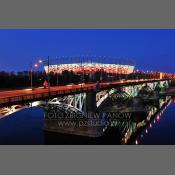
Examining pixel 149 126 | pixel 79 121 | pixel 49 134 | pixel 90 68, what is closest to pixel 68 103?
pixel 79 121

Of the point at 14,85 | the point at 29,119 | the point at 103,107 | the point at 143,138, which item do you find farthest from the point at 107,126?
the point at 14,85

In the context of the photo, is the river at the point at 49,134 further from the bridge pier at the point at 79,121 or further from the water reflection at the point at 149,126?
the bridge pier at the point at 79,121

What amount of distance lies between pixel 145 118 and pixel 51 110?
38.1ft

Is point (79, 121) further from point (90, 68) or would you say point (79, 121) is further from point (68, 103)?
point (90, 68)

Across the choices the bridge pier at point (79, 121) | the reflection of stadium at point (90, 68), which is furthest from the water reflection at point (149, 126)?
the reflection of stadium at point (90, 68)

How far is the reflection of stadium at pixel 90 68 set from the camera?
93.8 ft

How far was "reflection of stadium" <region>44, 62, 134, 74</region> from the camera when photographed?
28.6 metres

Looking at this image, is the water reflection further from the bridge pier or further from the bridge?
the bridge pier

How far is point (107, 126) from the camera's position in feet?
71.0

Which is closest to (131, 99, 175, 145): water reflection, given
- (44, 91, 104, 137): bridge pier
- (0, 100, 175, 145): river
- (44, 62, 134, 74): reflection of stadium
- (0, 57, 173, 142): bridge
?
(0, 100, 175, 145): river

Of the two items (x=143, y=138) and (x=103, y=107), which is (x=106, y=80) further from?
(x=143, y=138)

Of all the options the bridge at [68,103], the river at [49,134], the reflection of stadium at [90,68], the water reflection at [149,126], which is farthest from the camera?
the reflection of stadium at [90,68]

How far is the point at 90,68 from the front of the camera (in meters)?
34.7

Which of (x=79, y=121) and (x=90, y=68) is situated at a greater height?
(x=90, y=68)
